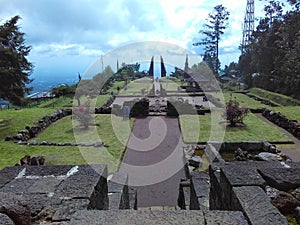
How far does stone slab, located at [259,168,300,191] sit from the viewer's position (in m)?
2.51

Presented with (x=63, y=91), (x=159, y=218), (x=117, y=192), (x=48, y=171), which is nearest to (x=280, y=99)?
Answer: (x=63, y=91)

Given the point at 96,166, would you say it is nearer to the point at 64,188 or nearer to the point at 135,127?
the point at 64,188

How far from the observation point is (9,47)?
1211 centimetres

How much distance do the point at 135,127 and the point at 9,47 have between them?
6.81m

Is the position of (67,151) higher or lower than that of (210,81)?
lower

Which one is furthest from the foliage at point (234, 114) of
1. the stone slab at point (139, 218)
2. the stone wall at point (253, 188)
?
the stone slab at point (139, 218)

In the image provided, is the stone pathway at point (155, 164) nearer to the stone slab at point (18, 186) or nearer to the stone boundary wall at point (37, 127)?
the stone slab at point (18, 186)

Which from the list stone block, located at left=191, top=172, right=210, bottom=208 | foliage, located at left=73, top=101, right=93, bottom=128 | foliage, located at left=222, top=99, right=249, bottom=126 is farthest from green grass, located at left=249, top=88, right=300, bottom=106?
stone block, located at left=191, top=172, right=210, bottom=208

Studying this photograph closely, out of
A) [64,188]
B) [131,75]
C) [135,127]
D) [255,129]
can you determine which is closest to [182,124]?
[135,127]

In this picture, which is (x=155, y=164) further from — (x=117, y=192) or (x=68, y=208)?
(x=68, y=208)

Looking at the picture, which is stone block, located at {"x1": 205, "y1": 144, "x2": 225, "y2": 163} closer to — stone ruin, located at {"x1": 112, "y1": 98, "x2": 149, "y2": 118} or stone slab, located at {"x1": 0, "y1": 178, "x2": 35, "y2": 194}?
stone slab, located at {"x1": 0, "y1": 178, "x2": 35, "y2": 194}

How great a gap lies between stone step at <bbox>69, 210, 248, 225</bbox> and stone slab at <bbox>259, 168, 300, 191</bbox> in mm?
901

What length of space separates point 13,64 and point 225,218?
1257 centimetres

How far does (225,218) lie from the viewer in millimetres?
1765
